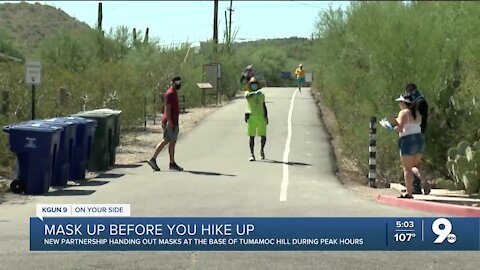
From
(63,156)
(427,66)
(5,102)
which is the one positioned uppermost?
(427,66)

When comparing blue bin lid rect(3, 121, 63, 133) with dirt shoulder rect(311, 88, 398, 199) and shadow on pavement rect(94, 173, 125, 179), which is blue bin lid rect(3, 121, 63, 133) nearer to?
shadow on pavement rect(94, 173, 125, 179)

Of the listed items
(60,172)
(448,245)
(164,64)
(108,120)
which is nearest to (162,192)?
(60,172)

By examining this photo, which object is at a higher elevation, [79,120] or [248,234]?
[79,120]

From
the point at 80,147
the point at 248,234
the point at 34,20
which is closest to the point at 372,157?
the point at 80,147

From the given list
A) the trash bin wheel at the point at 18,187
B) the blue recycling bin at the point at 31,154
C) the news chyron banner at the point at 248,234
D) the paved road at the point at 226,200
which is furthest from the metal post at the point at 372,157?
the trash bin wheel at the point at 18,187

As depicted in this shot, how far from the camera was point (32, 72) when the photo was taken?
16641 millimetres

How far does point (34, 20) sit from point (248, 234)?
314 ft

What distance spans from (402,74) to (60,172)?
23.5ft

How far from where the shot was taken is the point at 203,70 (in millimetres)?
44406

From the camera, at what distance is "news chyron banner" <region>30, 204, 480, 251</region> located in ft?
26.6

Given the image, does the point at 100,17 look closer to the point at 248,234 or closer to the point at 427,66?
the point at 427,66

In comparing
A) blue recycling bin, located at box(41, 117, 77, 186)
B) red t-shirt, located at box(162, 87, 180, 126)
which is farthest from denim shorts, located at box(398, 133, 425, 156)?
blue recycling bin, located at box(41, 117, 77, 186)

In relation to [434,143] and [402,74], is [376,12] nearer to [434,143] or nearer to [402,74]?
[402,74]

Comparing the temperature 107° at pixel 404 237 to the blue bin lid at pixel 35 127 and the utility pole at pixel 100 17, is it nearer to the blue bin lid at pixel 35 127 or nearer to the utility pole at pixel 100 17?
the blue bin lid at pixel 35 127
